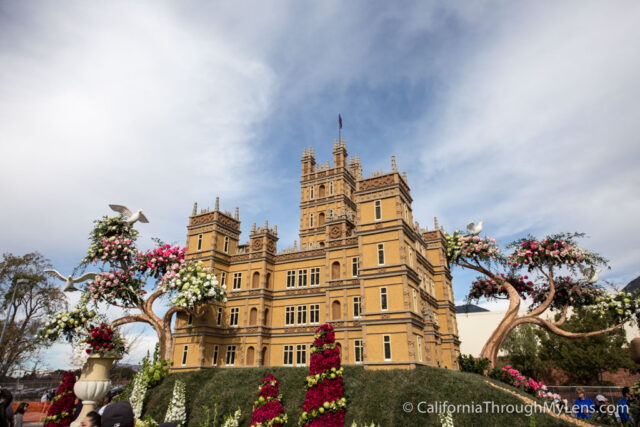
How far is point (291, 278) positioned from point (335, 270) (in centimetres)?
552

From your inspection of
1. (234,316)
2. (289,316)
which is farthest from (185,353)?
(289,316)

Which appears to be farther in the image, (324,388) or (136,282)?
(136,282)

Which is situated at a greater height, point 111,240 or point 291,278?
point 111,240

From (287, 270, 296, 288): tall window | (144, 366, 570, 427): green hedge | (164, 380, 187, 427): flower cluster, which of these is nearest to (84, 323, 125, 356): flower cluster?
(164, 380, 187, 427): flower cluster

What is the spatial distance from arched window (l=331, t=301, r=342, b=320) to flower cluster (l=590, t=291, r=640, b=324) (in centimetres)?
2103

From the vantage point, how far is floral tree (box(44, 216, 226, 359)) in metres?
31.5

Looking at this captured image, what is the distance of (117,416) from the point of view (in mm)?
6195

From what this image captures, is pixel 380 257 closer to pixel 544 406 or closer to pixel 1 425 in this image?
pixel 544 406

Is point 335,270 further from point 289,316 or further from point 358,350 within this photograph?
point 358,350

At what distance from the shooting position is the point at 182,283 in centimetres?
3241

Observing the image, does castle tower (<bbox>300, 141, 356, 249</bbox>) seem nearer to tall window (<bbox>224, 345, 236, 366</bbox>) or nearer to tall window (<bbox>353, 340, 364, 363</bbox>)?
tall window (<bbox>224, 345, 236, 366</bbox>)

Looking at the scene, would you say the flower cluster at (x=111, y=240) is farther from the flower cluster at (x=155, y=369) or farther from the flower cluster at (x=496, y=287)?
the flower cluster at (x=496, y=287)

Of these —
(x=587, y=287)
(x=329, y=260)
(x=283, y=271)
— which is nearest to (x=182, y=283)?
(x=283, y=271)

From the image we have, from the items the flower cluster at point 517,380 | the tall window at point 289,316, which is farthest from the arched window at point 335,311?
the flower cluster at point 517,380
